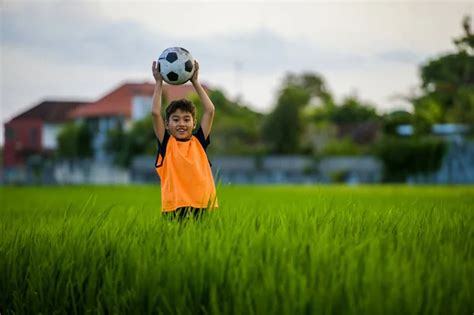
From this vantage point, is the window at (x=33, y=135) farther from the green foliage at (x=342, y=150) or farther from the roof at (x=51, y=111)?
the green foliage at (x=342, y=150)

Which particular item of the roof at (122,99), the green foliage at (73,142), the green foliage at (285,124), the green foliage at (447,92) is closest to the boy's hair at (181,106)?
the green foliage at (447,92)

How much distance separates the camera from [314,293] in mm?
3447

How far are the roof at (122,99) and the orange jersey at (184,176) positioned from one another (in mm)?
46917

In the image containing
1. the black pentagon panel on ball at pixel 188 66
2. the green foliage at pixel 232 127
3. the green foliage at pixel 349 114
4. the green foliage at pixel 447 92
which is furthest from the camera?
the green foliage at pixel 349 114

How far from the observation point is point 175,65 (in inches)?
228

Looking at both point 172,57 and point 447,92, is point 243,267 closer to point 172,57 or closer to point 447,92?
point 172,57

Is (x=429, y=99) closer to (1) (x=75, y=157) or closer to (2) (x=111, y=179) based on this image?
(2) (x=111, y=179)

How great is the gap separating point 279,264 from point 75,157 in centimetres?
4623

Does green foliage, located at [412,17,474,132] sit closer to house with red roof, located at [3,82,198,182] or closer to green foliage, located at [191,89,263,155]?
green foliage, located at [191,89,263,155]

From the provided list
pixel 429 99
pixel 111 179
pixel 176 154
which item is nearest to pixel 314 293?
pixel 176 154

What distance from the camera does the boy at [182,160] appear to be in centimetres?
576

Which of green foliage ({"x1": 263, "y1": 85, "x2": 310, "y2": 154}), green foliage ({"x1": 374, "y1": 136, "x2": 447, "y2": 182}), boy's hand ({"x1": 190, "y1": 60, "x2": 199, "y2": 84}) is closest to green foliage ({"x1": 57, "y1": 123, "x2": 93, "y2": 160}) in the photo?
green foliage ({"x1": 263, "y1": 85, "x2": 310, "y2": 154})

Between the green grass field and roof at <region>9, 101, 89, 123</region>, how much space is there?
2326 inches

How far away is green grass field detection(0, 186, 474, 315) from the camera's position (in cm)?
348
